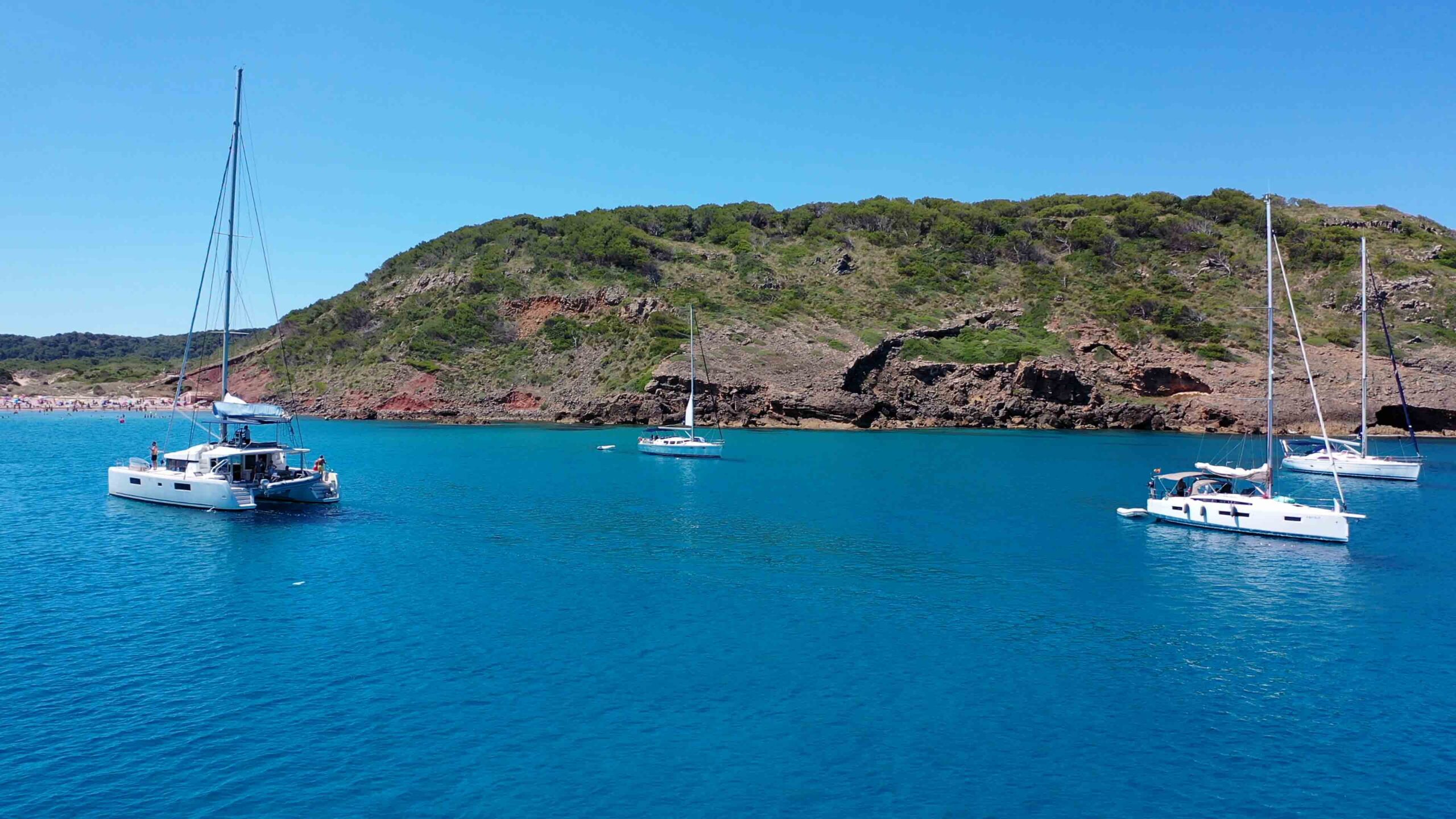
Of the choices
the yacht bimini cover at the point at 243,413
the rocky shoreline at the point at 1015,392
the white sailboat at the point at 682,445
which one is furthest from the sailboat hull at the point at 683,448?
the yacht bimini cover at the point at 243,413

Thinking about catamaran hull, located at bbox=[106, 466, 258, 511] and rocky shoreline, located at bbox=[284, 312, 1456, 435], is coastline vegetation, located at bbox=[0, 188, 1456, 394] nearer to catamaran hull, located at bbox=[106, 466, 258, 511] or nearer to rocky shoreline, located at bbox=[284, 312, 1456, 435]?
rocky shoreline, located at bbox=[284, 312, 1456, 435]

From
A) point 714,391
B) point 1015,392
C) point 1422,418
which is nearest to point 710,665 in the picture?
point 714,391

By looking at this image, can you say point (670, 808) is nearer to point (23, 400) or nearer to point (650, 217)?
point (650, 217)

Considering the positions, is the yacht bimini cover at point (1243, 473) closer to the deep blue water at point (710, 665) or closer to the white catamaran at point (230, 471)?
the deep blue water at point (710, 665)

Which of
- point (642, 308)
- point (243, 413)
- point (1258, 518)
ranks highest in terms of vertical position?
point (642, 308)

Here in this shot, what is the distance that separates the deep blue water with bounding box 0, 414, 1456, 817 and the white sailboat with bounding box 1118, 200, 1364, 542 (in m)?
0.80

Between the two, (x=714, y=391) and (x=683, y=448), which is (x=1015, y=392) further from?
(x=683, y=448)

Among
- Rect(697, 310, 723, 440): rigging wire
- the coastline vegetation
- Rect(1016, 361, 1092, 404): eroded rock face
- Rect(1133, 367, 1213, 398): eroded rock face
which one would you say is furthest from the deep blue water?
the coastline vegetation

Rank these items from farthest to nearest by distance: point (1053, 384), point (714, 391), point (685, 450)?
point (1053, 384) → point (714, 391) → point (685, 450)

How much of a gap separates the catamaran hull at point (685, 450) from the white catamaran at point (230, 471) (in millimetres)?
28178

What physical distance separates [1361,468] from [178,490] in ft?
224

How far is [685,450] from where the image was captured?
64500 mm

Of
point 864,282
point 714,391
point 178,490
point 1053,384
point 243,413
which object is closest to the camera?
point 243,413

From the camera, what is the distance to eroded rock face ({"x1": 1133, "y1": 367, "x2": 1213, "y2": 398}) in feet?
299
